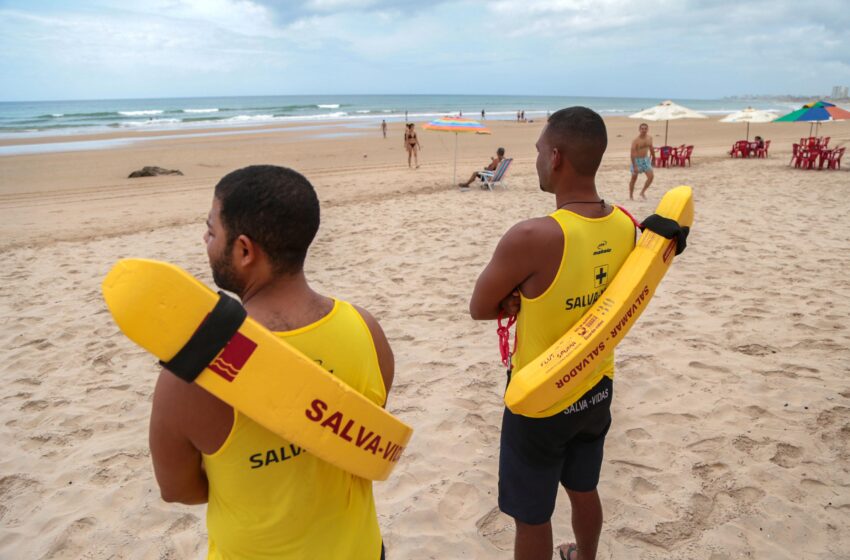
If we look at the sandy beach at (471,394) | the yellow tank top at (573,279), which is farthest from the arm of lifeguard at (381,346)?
the sandy beach at (471,394)

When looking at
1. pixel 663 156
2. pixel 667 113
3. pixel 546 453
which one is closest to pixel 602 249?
pixel 546 453

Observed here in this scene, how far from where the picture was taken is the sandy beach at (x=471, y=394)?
2.79 m

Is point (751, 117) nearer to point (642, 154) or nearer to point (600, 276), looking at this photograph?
point (642, 154)

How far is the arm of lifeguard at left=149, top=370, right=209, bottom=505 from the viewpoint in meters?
1.16

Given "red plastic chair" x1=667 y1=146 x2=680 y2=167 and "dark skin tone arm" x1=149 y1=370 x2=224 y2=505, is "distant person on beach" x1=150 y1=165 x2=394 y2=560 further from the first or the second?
"red plastic chair" x1=667 y1=146 x2=680 y2=167

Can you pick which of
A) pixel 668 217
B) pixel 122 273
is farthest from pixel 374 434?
pixel 668 217

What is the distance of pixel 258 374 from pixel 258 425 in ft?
0.64

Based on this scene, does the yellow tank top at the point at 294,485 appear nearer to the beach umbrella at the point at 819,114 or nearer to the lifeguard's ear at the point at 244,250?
the lifeguard's ear at the point at 244,250

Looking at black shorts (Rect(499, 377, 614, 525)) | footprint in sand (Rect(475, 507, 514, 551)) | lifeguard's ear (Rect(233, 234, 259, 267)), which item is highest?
lifeguard's ear (Rect(233, 234, 259, 267))

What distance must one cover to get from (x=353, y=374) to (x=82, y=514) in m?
2.56

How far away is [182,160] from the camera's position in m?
20.2

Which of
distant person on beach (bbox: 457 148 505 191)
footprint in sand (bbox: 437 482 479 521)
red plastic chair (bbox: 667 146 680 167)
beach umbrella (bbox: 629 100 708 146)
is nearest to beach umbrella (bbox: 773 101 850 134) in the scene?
beach umbrella (bbox: 629 100 708 146)

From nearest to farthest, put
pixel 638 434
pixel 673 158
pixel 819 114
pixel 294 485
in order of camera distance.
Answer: pixel 294 485, pixel 638 434, pixel 819 114, pixel 673 158

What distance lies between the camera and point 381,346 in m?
1.47
